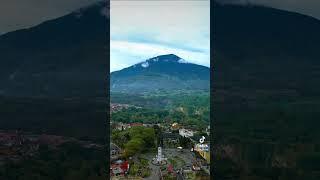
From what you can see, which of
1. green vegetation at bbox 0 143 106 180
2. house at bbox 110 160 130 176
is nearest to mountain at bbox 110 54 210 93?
house at bbox 110 160 130 176

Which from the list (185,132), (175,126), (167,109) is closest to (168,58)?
(167,109)

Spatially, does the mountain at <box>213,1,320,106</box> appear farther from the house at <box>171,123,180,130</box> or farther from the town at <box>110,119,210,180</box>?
the house at <box>171,123,180,130</box>

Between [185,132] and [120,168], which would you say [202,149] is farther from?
[120,168]

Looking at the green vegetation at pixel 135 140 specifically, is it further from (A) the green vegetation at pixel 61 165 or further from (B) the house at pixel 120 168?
(A) the green vegetation at pixel 61 165

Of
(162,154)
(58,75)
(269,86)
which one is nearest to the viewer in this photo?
(269,86)

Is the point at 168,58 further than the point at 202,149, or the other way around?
the point at 168,58

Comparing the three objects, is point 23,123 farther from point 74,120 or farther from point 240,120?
point 240,120

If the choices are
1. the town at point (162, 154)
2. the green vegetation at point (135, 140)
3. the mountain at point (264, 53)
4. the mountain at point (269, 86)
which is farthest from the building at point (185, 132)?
the mountain at point (264, 53)
